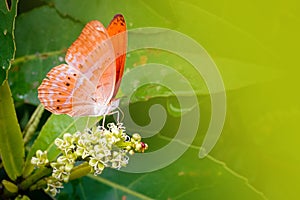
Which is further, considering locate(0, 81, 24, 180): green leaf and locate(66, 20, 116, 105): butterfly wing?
locate(0, 81, 24, 180): green leaf

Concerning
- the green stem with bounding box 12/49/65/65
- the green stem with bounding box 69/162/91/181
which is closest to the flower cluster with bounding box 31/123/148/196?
the green stem with bounding box 69/162/91/181

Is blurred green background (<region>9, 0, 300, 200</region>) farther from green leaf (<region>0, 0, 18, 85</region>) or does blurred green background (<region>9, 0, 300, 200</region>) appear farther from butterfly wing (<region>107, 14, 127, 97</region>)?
green leaf (<region>0, 0, 18, 85</region>)

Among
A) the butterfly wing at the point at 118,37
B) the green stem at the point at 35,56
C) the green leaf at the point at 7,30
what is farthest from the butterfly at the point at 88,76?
the green stem at the point at 35,56

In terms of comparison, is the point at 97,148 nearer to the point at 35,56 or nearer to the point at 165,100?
the point at 165,100

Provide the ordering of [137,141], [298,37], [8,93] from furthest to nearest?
1. [8,93]
2. [137,141]
3. [298,37]

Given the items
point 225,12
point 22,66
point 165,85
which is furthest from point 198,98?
point 225,12

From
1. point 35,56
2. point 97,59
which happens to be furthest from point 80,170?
point 35,56

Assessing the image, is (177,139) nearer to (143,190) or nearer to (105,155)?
(143,190)
